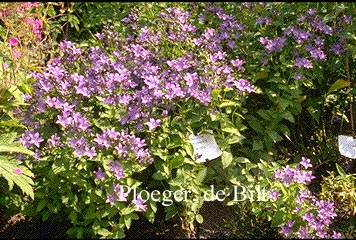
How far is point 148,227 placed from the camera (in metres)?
3.25

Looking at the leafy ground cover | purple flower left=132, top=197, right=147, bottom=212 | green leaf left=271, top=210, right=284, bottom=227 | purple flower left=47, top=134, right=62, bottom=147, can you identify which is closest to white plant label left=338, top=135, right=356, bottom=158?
the leafy ground cover

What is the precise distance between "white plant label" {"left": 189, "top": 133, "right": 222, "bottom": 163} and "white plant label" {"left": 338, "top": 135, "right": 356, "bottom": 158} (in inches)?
29.4

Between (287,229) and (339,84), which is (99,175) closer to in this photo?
(287,229)

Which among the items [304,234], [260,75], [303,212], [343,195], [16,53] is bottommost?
[304,234]

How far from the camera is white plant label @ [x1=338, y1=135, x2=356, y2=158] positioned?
3.35 metres

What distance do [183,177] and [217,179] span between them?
0.31 m

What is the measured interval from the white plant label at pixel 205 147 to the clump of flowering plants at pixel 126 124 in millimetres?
43

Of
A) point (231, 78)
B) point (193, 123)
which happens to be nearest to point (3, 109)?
point (193, 123)

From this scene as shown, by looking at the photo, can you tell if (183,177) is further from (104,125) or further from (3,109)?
(3,109)

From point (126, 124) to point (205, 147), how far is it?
0.41m

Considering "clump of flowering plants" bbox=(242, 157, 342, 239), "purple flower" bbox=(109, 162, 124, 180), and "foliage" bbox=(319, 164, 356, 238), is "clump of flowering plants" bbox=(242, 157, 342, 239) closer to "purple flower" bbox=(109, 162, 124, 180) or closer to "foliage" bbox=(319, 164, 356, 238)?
"foliage" bbox=(319, 164, 356, 238)

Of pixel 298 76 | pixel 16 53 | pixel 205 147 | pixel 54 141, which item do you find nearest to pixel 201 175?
pixel 205 147

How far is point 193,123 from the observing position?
3.14 metres

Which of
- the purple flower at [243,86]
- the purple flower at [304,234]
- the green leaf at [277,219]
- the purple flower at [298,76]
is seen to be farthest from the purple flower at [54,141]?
the purple flower at [298,76]
